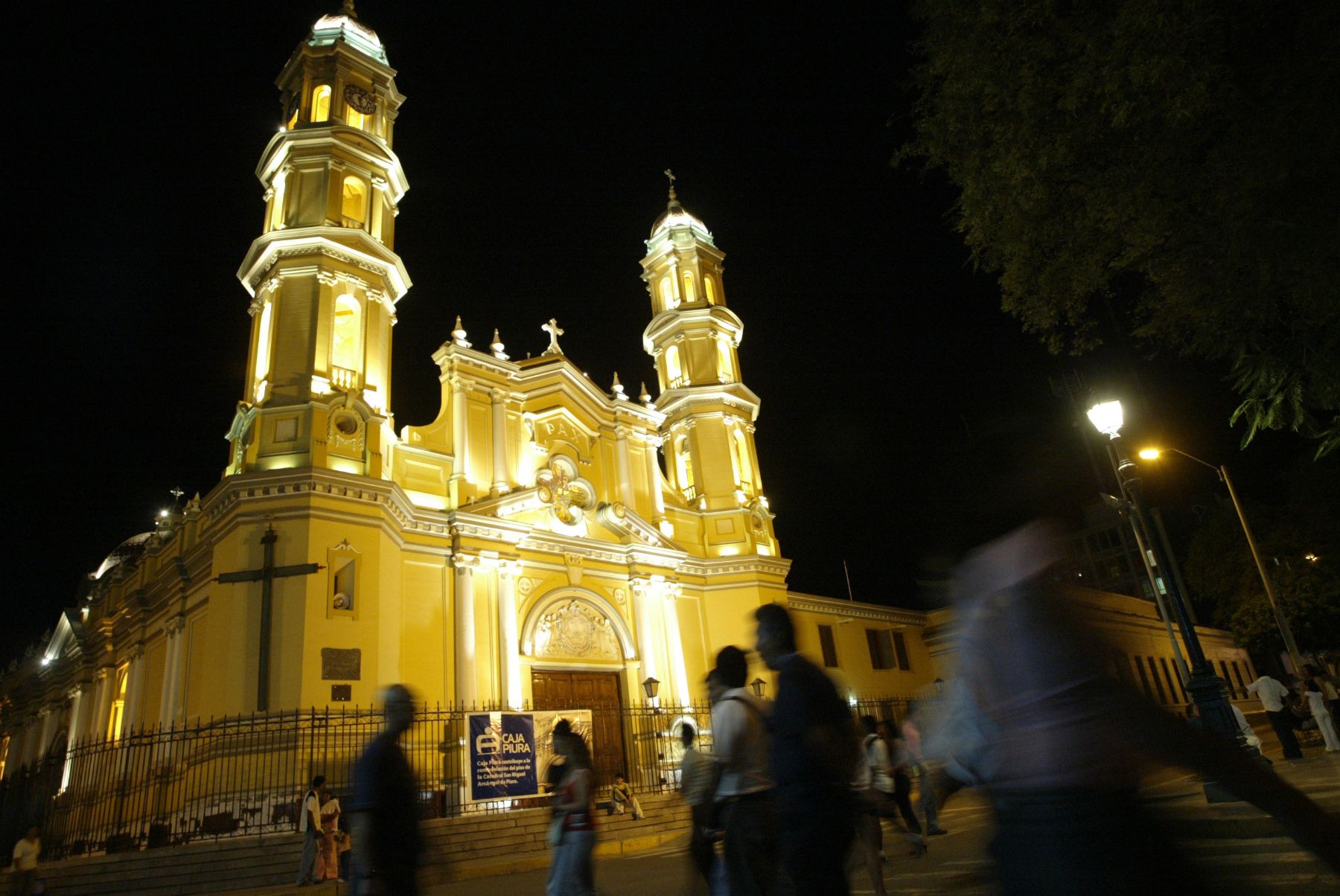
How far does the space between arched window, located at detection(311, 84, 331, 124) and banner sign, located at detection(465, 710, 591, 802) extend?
17.0 metres

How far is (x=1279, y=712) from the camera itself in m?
13.5

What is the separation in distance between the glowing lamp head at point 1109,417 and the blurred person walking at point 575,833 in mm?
8998

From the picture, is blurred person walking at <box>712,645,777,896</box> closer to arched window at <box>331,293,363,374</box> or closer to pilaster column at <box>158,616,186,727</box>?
arched window at <box>331,293,363,374</box>

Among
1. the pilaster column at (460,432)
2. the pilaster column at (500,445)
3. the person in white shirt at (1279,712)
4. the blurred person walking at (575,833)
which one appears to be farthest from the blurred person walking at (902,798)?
the pilaster column at (460,432)

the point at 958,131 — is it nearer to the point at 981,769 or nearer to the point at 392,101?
the point at 981,769

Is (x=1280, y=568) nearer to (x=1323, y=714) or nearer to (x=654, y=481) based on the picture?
(x=1323, y=714)

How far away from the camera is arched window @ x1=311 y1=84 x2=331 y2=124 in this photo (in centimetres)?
2291

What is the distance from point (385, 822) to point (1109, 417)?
34.6ft

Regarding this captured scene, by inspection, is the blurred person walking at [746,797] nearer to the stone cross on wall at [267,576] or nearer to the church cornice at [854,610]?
the stone cross on wall at [267,576]

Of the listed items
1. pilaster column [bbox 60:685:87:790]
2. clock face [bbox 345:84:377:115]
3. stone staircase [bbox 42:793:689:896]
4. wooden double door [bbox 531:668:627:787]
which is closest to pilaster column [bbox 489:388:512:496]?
wooden double door [bbox 531:668:627:787]

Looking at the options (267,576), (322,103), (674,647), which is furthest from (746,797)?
(322,103)

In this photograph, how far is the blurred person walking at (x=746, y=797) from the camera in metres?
4.11

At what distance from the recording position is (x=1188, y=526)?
4028 centimetres

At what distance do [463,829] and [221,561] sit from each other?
737 cm
